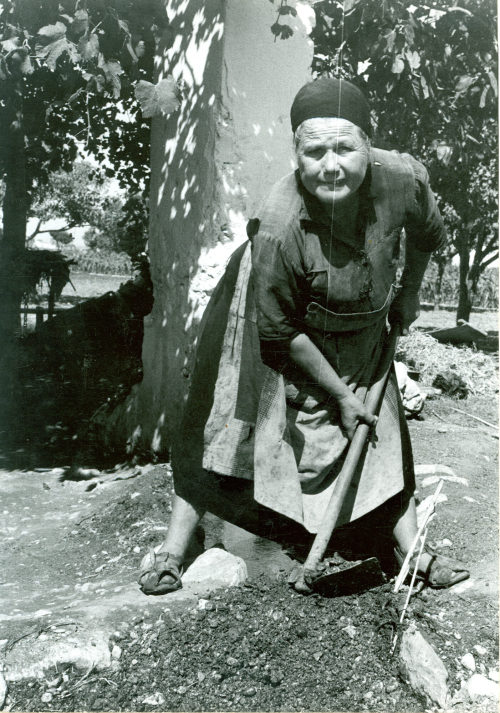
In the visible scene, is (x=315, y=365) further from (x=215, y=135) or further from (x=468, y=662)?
(x=215, y=135)

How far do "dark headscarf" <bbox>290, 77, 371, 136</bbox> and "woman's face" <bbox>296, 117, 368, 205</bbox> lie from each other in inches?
0.9

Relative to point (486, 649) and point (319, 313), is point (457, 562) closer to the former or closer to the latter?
point (486, 649)

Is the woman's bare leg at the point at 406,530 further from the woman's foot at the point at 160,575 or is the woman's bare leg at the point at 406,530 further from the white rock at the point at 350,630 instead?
the woman's foot at the point at 160,575

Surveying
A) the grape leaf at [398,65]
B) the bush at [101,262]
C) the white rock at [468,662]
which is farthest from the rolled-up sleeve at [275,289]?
the bush at [101,262]

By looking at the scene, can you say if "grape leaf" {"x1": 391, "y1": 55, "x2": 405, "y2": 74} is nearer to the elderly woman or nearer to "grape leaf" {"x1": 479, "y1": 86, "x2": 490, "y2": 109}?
"grape leaf" {"x1": 479, "y1": 86, "x2": 490, "y2": 109}

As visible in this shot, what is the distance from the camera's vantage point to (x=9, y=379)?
24.4 ft

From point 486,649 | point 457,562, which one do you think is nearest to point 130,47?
point 457,562

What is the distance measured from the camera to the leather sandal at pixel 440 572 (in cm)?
269

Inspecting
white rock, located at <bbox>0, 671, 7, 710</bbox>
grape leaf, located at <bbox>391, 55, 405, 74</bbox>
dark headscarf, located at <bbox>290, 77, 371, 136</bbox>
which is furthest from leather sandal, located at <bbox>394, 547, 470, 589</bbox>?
grape leaf, located at <bbox>391, 55, 405, 74</bbox>

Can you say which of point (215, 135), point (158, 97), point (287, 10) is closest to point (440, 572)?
point (215, 135)

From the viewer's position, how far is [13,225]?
8.06 m

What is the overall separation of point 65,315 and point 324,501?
718 centimetres

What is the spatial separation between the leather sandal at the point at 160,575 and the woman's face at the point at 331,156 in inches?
56.5

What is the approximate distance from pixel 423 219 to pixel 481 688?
Result: 156 cm
